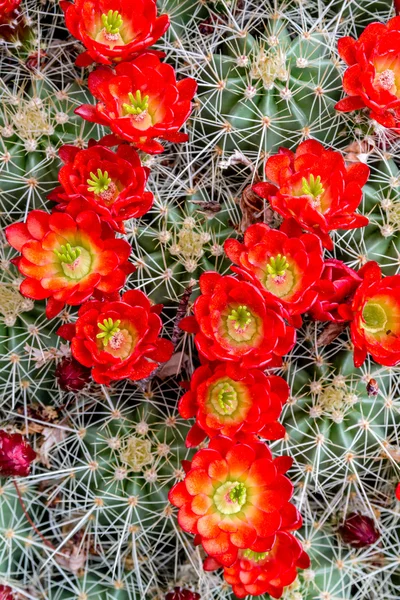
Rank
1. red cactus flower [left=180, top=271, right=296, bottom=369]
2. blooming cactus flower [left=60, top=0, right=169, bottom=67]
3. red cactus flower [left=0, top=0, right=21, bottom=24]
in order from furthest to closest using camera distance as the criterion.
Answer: red cactus flower [left=0, top=0, right=21, bottom=24]
blooming cactus flower [left=60, top=0, right=169, bottom=67]
red cactus flower [left=180, top=271, right=296, bottom=369]

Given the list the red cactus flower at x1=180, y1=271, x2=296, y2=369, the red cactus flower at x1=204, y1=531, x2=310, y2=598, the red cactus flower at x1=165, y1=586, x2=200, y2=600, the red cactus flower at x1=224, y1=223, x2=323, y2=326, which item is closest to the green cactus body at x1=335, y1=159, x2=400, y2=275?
the red cactus flower at x1=224, y1=223, x2=323, y2=326

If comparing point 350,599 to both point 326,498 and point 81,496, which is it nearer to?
point 326,498

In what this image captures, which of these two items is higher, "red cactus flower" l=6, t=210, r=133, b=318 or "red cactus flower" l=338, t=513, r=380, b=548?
"red cactus flower" l=6, t=210, r=133, b=318

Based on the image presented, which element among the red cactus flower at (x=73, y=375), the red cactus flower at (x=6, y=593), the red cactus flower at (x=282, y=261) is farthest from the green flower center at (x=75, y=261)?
the red cactus flower at (x=6, y=593)

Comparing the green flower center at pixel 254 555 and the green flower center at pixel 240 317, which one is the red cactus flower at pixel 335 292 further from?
the green flower center at pixel 254 555

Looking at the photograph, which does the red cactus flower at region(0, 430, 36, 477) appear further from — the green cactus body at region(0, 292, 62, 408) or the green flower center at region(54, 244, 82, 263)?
the green flower center at region(54, 244, 82, 263)

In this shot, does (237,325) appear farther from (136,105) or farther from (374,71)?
(374,71)
